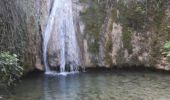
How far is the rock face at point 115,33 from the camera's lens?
12758mm

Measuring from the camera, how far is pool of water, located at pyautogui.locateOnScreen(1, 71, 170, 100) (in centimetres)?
969

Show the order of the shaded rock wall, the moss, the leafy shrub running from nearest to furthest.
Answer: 1. the shaded rock wall
2. the leafy shrub
3. the moss

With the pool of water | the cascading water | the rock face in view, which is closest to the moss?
the rock face

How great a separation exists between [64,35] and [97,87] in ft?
10.9

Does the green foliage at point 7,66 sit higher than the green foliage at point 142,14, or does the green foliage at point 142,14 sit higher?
the green foliage at point 142,14

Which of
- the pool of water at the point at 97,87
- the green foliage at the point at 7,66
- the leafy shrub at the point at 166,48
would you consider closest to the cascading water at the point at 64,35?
the pool of water at the point at 97,87

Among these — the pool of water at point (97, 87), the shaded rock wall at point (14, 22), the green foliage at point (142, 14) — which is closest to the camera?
the shaded rock wall at point (14, 22)

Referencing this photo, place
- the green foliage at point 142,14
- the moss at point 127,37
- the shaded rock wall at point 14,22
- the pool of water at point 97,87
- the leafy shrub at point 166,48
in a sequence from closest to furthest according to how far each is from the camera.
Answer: the shaded rock wall at point 14,22
the pool of water at point 97,87
the leafy shrub at point 166,48
the green foliage at point 142,14
the moss at point 127,37

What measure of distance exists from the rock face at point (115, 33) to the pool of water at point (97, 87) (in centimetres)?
62

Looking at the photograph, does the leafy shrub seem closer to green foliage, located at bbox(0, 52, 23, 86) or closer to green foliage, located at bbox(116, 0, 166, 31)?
green foliage, located at bbox(116, 0, 166, 31)

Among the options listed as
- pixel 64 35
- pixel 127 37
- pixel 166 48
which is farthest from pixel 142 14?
pixel 64 35

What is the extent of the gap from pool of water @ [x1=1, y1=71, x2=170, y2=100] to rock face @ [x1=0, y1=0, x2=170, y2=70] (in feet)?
2.03

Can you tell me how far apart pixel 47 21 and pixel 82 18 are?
45.5 inches

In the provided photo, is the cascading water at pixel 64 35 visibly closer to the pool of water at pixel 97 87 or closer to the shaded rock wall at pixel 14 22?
the pool of water at pixel 97 87
